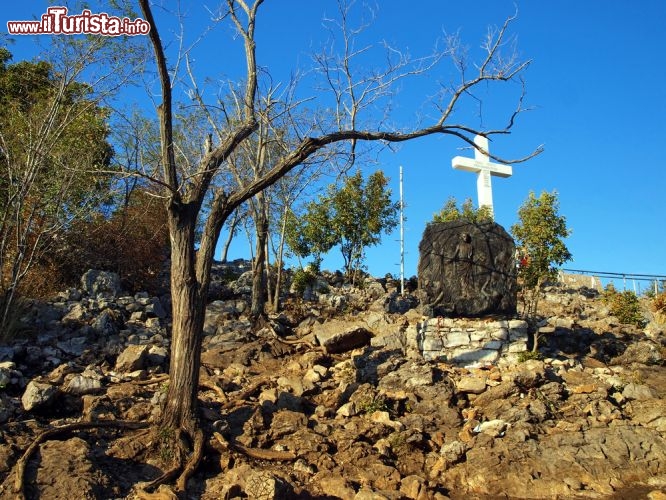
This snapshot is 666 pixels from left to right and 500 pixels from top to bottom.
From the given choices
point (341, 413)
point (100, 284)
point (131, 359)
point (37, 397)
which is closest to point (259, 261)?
point (100, 284)

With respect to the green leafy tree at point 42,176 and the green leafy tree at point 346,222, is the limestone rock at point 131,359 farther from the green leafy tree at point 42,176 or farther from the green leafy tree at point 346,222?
the green leafy tree at point 346,222

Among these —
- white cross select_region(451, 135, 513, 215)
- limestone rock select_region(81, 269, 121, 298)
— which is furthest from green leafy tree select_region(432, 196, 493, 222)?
limestone rock select_region(81, 269, 121, 298)

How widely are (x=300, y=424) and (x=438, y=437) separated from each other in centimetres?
200

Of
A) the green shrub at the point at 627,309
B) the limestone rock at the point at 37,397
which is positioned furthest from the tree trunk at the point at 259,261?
the green shrub at the point at 627,309

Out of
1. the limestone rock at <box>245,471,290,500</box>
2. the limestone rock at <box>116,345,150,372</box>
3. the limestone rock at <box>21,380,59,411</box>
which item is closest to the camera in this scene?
the limestone rock at <box>245,471,290,500</box>

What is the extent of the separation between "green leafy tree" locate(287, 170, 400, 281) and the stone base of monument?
9.09 metres

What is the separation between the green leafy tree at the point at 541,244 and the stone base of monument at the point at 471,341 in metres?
2.85

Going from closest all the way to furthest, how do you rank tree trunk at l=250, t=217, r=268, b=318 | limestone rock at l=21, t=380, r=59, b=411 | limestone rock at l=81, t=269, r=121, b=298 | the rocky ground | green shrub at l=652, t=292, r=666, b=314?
the rocky ground, limestone rock at l=21, t=380, r=59, b=411, tree trunk at l=250, t=217, r=268, b=318, limestone rock at l=81, t=269, r=121, b=298, green shrub at l=652, t=292, r=666, b=314

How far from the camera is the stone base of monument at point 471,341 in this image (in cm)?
1097

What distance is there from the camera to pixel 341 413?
9055mm

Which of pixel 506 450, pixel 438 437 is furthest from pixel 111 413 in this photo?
pixel 506 450

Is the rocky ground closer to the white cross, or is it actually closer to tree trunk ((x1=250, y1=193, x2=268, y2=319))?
tree trunk ((x1=250, y1=193, x2=268, y2=319))

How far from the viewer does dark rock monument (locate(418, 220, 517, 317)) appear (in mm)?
11531

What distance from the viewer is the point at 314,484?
7.25 metres
